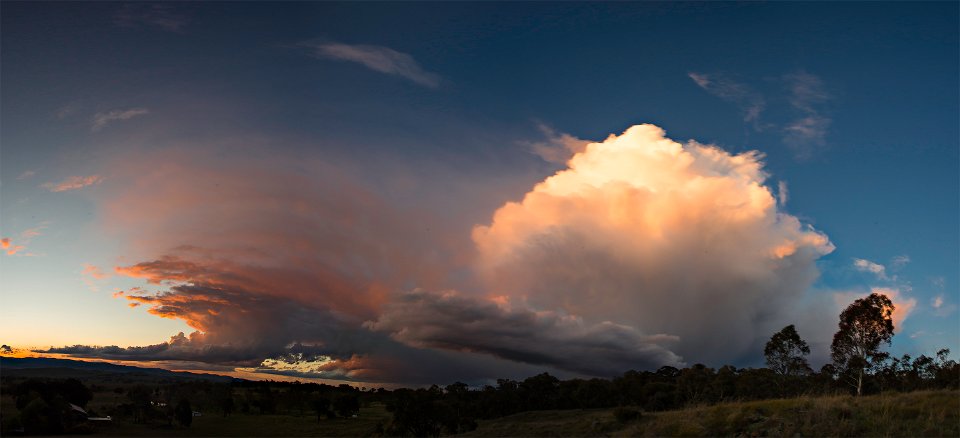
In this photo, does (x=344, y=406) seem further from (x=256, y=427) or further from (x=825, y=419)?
(x=825, y=419)

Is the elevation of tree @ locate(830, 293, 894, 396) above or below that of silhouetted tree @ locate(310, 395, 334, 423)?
above

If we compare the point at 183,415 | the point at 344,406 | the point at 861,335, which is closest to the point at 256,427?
the point at 183,415

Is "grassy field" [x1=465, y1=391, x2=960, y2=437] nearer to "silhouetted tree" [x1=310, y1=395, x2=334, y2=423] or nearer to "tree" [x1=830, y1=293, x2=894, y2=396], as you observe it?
"tree" [x1=830, y1=293, x2=894, y2=396]

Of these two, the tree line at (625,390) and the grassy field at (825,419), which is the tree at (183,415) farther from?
the grassy field at (825,419)

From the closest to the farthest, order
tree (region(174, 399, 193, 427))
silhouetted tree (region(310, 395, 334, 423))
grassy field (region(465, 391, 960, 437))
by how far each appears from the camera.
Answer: grassy field (region(465, 391, 960, 437)) → tree (region(174, 399, 193, 427)) → silhouetted tree (region(310, 395, 334, 423))

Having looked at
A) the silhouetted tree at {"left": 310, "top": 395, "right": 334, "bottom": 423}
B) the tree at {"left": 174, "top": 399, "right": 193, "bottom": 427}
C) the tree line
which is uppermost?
the tree line

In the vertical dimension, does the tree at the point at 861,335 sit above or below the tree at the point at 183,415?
above

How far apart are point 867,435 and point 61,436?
249 feet

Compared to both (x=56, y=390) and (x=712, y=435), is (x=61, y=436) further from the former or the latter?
(x=712, y=435)

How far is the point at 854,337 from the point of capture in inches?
2670

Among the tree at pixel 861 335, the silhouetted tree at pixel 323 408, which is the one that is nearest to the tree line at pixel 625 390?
the tree at pixel 861 335

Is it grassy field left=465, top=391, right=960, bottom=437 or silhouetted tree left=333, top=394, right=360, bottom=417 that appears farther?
silhouetted tree left=333, top=394, right=360, bottom=417

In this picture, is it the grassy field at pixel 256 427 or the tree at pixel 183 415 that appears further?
the tree at pixel 183 415

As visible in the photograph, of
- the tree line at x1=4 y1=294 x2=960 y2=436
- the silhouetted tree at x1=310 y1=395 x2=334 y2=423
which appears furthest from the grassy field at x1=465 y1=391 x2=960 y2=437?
the silhouetted tree at x1=310 y1=395 x2=334 y2=423
